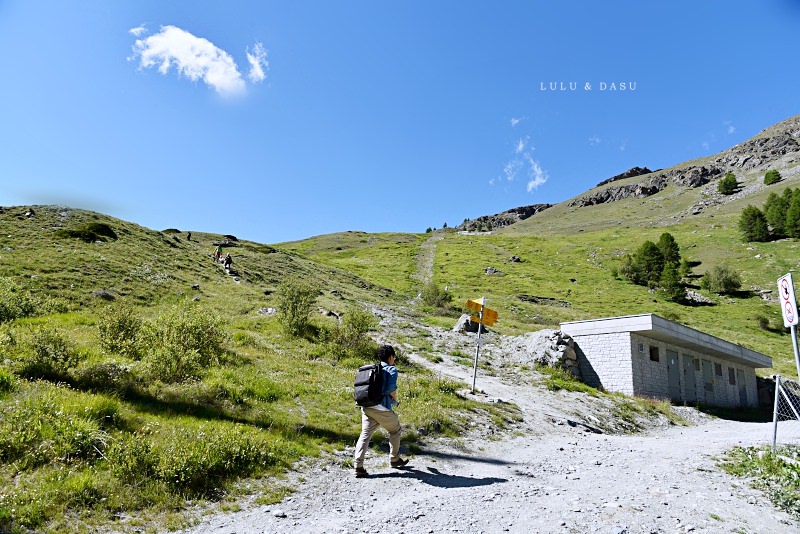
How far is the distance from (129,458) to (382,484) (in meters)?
4.10

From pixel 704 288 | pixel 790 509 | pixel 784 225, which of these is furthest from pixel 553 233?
pixel 790 509

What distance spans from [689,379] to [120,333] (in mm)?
31669

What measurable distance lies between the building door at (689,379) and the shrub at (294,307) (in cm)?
2394

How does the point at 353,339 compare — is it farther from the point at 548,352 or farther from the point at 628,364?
the point at 628,364

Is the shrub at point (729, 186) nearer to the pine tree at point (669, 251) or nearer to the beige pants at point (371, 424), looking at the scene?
the pine tree at point (669, 251)

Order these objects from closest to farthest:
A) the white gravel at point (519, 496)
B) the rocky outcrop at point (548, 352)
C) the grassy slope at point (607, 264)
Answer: the white gravel at point (519, 496), the rocky outcrop at point (548, 352), the grassy slope at point (607, 264)

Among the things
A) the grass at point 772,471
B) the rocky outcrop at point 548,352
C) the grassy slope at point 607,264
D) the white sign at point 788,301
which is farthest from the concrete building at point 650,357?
the white sign at point 788,301

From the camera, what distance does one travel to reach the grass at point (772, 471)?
6.71 m

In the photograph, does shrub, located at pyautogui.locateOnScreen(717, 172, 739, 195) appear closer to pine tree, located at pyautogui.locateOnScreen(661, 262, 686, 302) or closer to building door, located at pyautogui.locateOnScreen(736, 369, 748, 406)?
pine tree, located at pyautogui.locateOnScreen(661, 262, 686, 302)

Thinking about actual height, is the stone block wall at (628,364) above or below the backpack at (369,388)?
above

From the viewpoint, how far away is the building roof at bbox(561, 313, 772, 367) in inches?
940

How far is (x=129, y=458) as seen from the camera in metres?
6.79

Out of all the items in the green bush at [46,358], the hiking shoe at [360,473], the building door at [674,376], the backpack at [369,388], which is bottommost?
the hiking shoe at [360,473]

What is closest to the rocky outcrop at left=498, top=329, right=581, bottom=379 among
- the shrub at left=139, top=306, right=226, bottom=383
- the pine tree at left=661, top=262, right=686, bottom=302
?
the shrub at left=139, top=306, right=226, bottom=383
